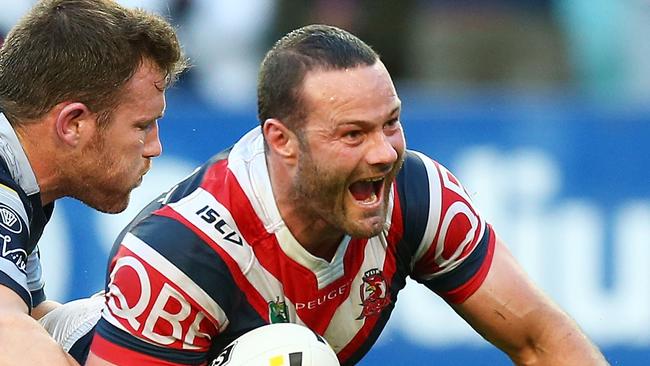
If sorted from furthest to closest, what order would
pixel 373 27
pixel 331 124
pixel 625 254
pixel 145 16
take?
pixel 373 27 < pixel 625 254 < pixel 145 16 < pixel 331 124

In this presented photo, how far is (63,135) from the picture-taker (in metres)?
4.56

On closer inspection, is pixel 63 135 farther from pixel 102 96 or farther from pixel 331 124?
pixel 331 124

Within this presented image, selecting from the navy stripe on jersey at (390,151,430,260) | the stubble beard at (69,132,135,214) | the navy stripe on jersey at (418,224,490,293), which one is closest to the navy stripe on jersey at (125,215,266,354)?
the stubble beard at (69,132,135,214)

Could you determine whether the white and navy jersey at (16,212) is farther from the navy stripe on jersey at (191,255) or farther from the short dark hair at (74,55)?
the navy stripe on jersey at (191,255)

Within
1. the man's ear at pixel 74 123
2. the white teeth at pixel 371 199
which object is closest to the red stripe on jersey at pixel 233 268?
the man's ear at pixel 74 123

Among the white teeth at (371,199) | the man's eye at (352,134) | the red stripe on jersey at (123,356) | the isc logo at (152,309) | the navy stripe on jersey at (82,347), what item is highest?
the man's eye at (352,134)

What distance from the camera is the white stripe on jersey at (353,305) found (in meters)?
4.72

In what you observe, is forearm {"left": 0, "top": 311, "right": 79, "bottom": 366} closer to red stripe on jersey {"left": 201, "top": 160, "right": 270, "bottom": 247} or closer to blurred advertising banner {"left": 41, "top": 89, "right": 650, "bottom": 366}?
red stripe on jersey {"left": 201, "top": 160, "right": 270, "bottom": 247}

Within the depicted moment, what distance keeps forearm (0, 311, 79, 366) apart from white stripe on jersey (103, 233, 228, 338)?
330 millimetres

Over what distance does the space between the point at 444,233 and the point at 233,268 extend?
0.71 meters

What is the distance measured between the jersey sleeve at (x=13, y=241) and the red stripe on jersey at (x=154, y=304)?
11.3 inches

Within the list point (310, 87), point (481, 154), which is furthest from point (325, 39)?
point (481, 154)

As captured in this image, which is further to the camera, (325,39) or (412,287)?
(412,287)

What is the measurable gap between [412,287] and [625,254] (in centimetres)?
103
